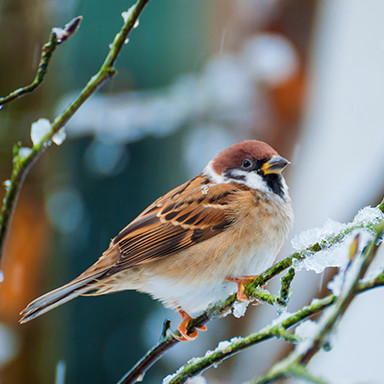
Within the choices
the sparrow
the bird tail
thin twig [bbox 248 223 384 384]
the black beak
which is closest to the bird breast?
the sparrow

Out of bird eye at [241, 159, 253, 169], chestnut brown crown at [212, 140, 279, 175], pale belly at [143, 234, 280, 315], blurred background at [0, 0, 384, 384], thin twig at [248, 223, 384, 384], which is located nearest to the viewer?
thin twig at [248, 223, 384, 384]

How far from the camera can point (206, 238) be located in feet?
7.43

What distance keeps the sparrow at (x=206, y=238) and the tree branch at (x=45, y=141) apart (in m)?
1.08

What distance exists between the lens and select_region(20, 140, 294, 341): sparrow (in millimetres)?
2111

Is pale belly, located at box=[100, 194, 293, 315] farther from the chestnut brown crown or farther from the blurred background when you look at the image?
the blurred background

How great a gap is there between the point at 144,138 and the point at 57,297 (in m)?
2.55

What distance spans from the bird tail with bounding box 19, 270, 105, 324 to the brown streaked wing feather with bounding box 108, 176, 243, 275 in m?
0.19

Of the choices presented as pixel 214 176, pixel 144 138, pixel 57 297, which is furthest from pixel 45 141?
pixel 144 138

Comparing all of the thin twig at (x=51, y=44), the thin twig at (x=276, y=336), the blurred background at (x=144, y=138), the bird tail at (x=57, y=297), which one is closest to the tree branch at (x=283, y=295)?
the thin twig at (x=276, y=336)

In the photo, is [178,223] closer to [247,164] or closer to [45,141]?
[247,164]

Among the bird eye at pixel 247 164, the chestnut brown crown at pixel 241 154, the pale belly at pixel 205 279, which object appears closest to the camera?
the pale belly at pixel 205 279

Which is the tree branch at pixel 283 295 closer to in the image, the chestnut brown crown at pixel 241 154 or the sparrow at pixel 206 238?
the sparrow at pixel 206 238

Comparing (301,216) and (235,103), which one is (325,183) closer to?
(301,216)

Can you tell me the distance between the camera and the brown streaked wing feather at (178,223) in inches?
86.4
